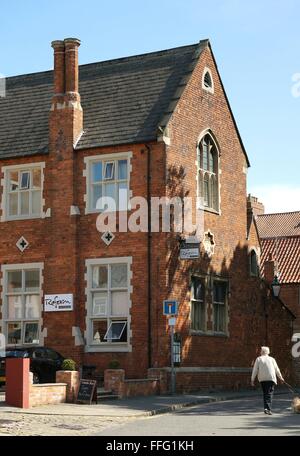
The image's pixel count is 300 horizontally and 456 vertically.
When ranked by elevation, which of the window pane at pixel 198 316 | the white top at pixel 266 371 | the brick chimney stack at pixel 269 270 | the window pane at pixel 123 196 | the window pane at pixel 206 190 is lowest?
the white top at pixel 266 371

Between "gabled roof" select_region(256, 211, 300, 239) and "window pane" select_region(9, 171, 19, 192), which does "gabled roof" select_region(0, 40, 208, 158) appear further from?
"gabled roof" select_region(256, 211, 300, 239)

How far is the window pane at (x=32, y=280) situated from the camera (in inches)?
1219

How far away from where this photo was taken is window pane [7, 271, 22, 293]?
31.3m

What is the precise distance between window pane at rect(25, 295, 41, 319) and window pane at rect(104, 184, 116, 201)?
428 cm

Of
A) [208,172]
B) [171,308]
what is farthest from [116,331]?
[208,172]

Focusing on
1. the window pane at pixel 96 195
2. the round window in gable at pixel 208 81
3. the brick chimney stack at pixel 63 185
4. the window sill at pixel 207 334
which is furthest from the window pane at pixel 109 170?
the window sill at pixel 207 334

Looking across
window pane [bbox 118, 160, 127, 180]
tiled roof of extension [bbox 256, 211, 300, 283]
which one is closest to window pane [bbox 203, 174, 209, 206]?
window pane [bbox 118, 160, 127, 180]

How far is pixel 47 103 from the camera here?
3366 centimetres

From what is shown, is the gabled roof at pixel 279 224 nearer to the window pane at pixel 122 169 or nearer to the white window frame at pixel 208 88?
the white window frame at pixel 208 88

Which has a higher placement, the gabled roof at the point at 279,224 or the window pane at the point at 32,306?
the gabled roof at the point at 279,224

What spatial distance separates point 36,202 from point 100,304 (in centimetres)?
438

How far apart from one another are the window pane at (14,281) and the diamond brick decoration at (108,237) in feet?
11.5

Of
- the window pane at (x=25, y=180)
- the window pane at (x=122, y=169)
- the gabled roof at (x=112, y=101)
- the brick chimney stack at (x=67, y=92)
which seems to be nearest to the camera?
the window pane at (x=122, y=169)

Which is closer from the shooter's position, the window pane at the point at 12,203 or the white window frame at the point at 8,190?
the white window frame at the point at 8,190
